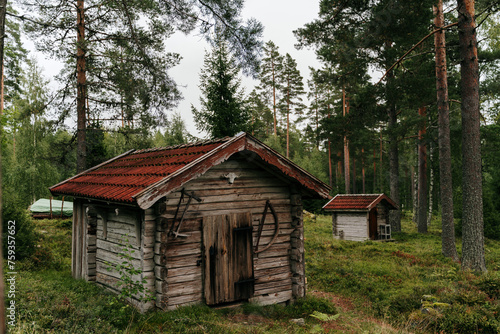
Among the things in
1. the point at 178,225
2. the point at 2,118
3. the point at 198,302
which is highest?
the point at 2,118

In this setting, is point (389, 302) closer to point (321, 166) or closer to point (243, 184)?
point (243, 184)

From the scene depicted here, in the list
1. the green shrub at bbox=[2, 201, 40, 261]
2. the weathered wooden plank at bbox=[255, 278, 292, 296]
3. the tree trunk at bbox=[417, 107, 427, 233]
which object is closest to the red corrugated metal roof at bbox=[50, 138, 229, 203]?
the green shrub at bbox=[2, 201, 40, 261]

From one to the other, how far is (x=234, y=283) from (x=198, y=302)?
94 cm

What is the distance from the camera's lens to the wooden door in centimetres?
2113

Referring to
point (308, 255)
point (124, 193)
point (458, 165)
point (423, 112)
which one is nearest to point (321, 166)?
point (458, 165)

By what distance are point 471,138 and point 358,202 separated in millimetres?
11509

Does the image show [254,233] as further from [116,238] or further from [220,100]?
[220,100]

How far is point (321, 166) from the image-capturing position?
49.9 m

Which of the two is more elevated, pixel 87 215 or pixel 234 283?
pixel 87 215

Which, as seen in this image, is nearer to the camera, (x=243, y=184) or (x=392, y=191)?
(x=243, y=184)

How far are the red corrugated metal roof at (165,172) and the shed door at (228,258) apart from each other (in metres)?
1.39

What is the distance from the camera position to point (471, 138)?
10.9 m

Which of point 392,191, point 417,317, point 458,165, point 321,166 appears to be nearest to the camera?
point 417,317

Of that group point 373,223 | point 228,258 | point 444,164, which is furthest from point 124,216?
point 373,223
